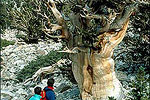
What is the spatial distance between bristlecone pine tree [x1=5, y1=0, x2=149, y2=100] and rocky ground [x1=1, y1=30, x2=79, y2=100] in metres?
1.16

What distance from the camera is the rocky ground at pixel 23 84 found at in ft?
26.7

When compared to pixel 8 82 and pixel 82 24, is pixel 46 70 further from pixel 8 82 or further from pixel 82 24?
pixel 8 82

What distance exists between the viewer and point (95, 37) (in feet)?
19.3

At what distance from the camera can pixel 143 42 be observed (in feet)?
27.4

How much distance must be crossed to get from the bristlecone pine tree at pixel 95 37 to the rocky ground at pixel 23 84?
1.16 meters

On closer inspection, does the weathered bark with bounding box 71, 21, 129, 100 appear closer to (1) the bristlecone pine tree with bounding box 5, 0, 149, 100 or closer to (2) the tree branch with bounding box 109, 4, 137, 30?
(1) the bristlecone pine tree with bounding box 5, 0, 149, 100

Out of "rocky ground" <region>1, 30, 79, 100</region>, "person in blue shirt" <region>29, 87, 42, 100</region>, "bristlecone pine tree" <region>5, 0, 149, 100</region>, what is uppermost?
"bristlecone pine tree" <region>5, 0, 149, 100</region>

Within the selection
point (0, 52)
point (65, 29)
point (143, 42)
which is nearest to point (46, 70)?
point (65, 29)

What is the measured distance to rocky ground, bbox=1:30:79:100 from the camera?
26.7 feet

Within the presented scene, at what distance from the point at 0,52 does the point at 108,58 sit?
37.2 ft

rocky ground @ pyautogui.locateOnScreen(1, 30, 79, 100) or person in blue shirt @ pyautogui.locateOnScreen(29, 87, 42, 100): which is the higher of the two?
person in blue shirt @ pyautogui.locateOnScreen(29, 87, 42, 100)

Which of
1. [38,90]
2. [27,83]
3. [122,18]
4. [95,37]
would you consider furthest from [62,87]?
[38,90]

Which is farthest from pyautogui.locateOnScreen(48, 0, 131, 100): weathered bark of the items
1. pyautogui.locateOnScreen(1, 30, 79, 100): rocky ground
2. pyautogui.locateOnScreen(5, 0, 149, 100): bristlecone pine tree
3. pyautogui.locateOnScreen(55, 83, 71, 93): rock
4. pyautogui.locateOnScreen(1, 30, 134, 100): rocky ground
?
pyautogui.locateOnScreen(55, 83, 71, 93): rock

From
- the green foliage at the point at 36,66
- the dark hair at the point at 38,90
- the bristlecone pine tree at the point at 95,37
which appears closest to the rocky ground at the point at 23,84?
the green foliage at the point at 36,66
